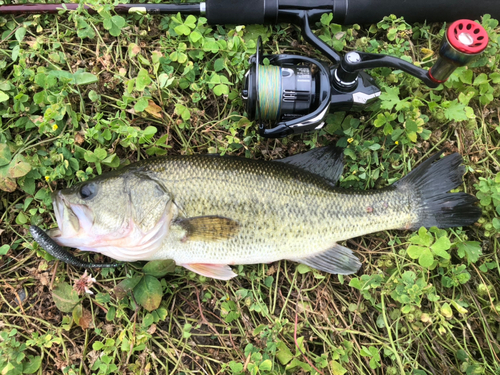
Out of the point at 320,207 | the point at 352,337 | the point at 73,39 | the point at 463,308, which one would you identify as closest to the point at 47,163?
the point at 73,39

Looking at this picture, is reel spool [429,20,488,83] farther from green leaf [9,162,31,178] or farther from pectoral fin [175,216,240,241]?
green leaf [9,162,31,178]

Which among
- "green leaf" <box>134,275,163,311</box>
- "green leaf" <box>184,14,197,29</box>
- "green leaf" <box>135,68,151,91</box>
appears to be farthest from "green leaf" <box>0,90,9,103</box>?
"green leaf" <box>134,275,163,311</box>

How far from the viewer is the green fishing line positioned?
2.14 m

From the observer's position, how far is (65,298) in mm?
2371

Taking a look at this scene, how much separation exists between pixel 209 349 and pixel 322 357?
2.71ft

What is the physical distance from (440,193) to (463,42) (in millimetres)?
1025

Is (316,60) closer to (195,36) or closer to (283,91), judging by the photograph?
(283,91)

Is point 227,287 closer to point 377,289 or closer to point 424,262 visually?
point 377,289

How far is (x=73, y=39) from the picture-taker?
2.60 m

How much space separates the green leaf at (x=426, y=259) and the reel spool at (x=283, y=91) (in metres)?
1.15

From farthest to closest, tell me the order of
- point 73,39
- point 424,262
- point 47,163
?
point 73,39 → point 47,163 → point 424,262

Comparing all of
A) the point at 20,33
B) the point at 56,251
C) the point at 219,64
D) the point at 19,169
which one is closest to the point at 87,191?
the point at 56,251

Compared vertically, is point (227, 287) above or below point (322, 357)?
above

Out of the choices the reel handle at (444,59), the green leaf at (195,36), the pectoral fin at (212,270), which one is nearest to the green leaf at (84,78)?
the green leaf at (195,36)
